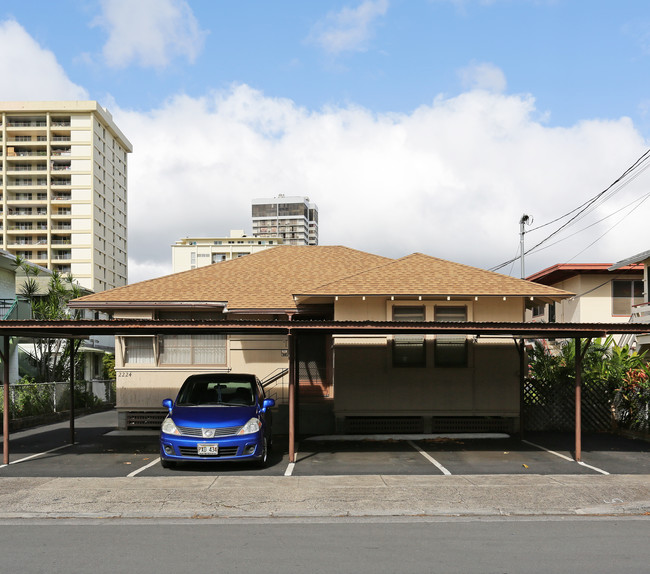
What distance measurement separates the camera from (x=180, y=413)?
41.1ft

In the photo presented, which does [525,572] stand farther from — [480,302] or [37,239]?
[37,239]

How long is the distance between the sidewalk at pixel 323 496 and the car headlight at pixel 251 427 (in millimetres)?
896

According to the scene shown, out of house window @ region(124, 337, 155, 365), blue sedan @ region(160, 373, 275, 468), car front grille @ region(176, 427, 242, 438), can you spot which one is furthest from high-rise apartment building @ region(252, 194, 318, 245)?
car front grille @ region(176, 427, 242, 438)

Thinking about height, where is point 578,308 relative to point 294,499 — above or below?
above

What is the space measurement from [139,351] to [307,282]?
5.30m

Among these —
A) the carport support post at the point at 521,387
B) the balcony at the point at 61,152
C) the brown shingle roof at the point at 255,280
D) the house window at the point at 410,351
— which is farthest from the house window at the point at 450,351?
the balcony at the point at 61,152

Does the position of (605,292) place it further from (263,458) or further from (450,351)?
(263,458)

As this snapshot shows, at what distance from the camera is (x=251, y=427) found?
479 inches

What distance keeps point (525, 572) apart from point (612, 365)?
14.1 meters

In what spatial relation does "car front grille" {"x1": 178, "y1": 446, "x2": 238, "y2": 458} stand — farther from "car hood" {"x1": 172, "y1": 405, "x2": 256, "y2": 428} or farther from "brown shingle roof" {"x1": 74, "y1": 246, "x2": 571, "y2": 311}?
"brown shingle roof" {"x1": 74, "y1": 246, "x2": 571, "y2": 311}

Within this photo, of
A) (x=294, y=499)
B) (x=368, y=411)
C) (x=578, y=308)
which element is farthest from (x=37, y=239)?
(x=294, y=499)

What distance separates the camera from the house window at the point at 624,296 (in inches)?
1207

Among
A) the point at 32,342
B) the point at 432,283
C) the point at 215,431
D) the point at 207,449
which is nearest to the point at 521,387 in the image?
the point at 432,283

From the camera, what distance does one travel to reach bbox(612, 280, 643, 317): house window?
3066cm
